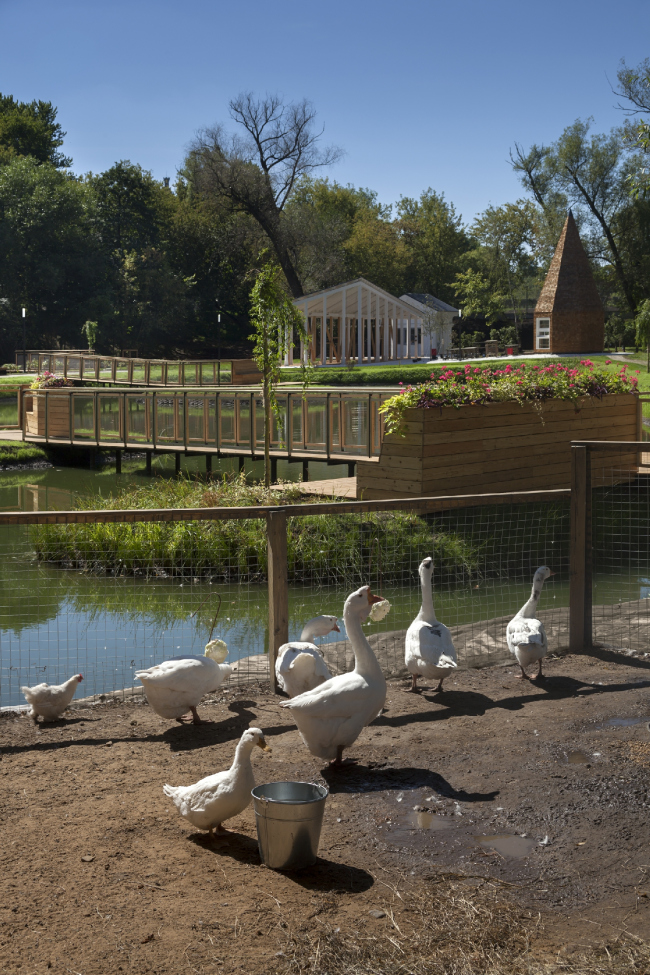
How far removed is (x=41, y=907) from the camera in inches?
131

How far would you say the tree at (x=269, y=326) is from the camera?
16.3 m

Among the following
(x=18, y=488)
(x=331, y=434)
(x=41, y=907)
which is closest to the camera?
(x=41, y=907)

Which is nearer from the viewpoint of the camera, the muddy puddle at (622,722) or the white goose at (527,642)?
the muddy puddle at (622,722)

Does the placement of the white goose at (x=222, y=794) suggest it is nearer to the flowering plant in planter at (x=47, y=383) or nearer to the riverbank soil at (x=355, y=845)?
the riverbank soil at (x=355, y=845)

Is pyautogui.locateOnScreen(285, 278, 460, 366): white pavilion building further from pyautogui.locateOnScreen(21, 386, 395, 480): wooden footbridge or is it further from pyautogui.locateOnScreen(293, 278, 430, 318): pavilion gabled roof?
pyautogui.locateOnScreen(21, 386, 395, 480): wooden footbridge

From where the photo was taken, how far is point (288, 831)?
3.58 meters

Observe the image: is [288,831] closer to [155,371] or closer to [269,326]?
[269,326]

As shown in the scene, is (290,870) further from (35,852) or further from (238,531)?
(238,531)

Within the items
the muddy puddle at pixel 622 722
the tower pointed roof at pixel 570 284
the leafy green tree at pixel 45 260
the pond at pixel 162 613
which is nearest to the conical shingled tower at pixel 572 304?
the tower pointed roof at pixel 570 284

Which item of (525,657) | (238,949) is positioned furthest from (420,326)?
(238,949)

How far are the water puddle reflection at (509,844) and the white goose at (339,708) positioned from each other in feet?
2.98

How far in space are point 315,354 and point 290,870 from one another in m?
42.4

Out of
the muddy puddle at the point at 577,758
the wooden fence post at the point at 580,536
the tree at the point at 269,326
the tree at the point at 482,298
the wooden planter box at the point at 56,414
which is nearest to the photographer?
the muddy puddle at the point at 577,758

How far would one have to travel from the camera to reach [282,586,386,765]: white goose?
457 centimetres
